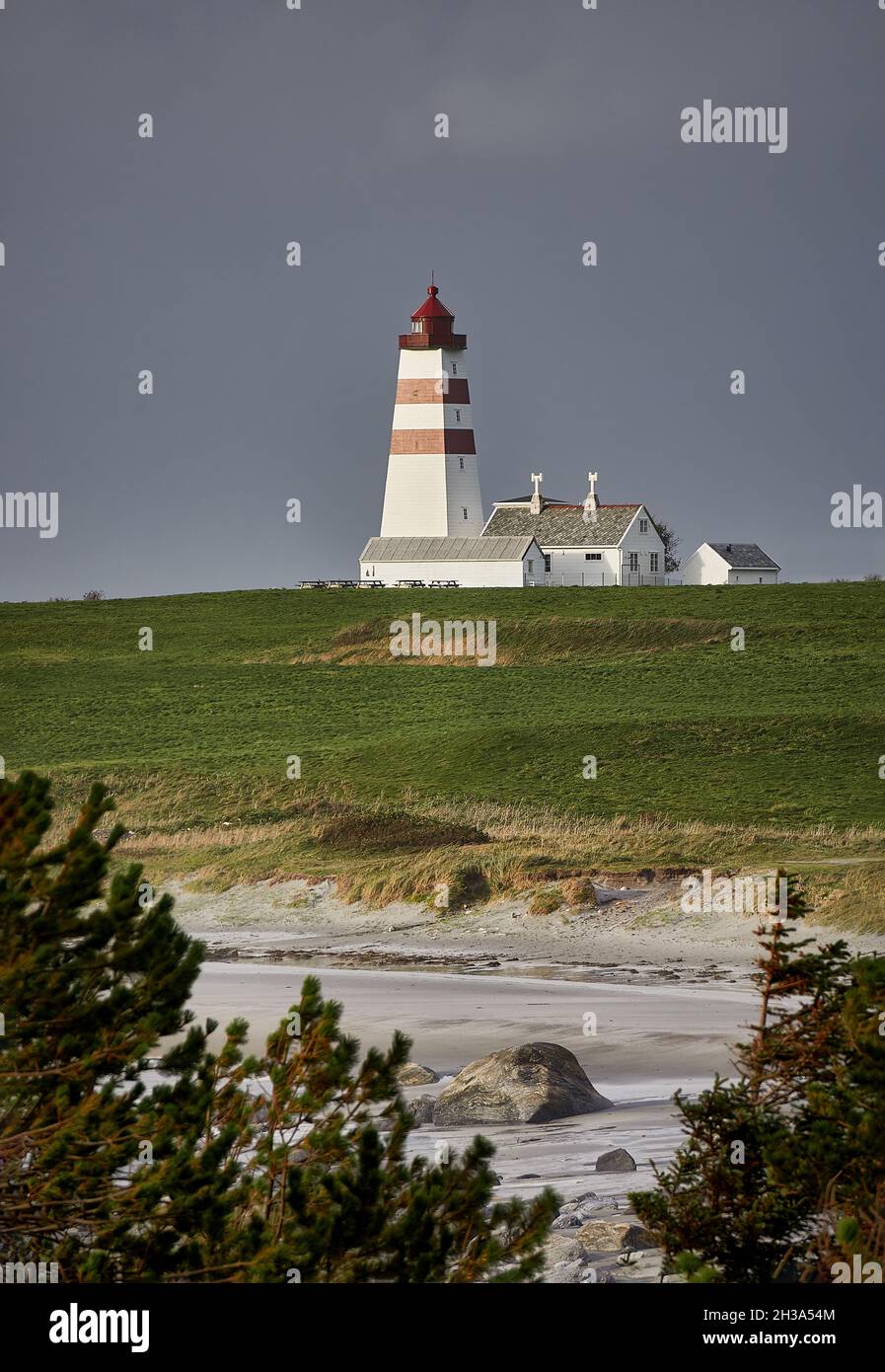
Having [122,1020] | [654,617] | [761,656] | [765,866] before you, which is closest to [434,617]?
[654,617]

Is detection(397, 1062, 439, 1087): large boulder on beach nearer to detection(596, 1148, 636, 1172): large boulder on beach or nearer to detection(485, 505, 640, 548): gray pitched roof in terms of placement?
detection(596, 1148, 636, 1172): large boulder on beach

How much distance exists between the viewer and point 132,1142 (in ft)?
35.0

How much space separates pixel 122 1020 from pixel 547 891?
25.1m

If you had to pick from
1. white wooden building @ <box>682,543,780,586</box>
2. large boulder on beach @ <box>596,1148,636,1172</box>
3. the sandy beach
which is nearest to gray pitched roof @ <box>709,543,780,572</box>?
white wooden building @ <box>682,543,780,586</box>

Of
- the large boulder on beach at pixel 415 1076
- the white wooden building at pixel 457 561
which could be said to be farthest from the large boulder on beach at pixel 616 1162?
the white wooden building at pixel 457 561

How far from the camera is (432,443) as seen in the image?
96.2 meters

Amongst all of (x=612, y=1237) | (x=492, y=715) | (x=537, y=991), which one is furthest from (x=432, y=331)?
(x=612, y=1237)

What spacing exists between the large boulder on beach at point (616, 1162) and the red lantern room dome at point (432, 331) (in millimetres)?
83207

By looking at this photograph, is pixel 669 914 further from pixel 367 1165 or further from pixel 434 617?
pixel 434 617

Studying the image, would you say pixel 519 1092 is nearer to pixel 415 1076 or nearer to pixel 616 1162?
pixel 415 1076

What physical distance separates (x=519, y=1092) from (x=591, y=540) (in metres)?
77.6

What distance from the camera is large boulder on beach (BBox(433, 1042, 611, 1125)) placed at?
64.6 feet

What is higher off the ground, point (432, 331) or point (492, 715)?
point (432, 331)
